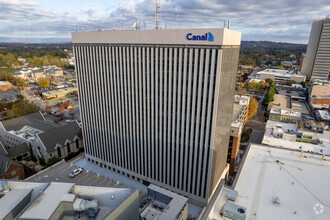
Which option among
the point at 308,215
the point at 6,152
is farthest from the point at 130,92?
the point at 6,152

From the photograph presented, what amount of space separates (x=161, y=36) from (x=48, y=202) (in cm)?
3476

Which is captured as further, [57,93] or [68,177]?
[57,93]

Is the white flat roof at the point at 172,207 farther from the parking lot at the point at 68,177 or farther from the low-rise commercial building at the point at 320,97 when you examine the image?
the low-rise commercial building at the point at 320,97

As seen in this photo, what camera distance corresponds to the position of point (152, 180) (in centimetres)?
5775

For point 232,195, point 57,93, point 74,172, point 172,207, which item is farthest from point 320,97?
point 57,93

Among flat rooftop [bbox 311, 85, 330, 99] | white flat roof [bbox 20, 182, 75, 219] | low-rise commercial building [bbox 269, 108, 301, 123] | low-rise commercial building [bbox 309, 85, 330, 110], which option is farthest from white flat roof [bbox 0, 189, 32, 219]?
flat rooftop [bbox 311, 85, 330, 99]

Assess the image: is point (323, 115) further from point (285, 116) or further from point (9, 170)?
point (9, 170)

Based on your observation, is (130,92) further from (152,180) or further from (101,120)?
(152,180)

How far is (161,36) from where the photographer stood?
43.6 metres

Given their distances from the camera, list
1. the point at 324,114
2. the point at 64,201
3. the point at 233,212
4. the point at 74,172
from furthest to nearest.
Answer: the point at 324,114 < the point at 74,172 < the point at 233,212 < the point at 64,201

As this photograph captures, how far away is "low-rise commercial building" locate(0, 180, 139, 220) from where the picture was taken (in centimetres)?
2386

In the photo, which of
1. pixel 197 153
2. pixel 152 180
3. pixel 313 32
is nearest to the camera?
pixel 197 153

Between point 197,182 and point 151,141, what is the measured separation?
587 inches

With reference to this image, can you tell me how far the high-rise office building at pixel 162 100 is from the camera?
4156cm
